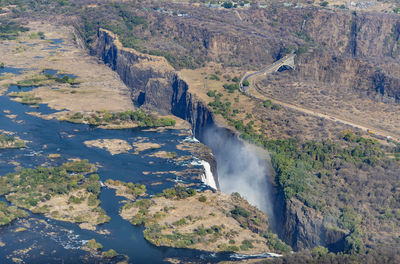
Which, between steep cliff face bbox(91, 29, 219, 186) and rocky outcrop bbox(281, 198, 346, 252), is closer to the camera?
rocky outcrop bbox(281, 198, 346, 252)

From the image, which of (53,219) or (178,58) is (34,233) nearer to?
(53,219)

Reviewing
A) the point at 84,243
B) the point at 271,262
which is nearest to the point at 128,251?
the point at 84,243

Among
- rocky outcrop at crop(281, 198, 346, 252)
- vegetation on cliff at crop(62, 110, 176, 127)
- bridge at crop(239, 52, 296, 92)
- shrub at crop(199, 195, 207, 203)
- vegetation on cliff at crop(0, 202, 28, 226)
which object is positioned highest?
bridge at crop(239, 52, 296, 92)

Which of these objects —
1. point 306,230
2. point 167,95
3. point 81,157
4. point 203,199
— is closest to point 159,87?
point 167,95

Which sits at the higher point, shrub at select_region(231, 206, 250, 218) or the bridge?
the bridge

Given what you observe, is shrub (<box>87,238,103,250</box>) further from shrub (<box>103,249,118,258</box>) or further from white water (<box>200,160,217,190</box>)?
white water (<box>200,160,217,190</box>)

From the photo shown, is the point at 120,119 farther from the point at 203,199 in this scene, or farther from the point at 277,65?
the point at 277,65

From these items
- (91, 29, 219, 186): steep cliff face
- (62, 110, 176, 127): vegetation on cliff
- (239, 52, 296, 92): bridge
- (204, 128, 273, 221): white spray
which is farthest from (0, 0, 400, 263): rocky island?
(239, 52, 296, 92): bridge
